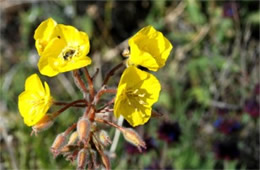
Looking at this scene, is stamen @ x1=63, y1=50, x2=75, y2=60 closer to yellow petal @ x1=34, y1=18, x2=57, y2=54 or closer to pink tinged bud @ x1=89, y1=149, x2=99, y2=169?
yellow petal @ x1=34, y1=18, x2=57, y2=54

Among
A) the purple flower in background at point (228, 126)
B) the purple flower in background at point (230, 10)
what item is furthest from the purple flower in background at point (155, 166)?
the purple flower in background at point (230, 10)

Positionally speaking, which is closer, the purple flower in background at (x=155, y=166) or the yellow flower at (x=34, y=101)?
the yellow flower at (x=34, y=101)

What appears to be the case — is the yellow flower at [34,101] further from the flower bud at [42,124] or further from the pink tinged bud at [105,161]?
the pink tinged bud at [105,161]

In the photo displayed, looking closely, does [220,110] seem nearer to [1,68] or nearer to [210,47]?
[210,47]

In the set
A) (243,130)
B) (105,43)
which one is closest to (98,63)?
(105,43)

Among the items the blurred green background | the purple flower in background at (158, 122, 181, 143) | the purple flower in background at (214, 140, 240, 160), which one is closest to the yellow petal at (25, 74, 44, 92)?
the blurred green background

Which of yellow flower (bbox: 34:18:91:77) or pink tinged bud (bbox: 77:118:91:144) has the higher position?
yellow flower (bbox: 34:18:91:77)
